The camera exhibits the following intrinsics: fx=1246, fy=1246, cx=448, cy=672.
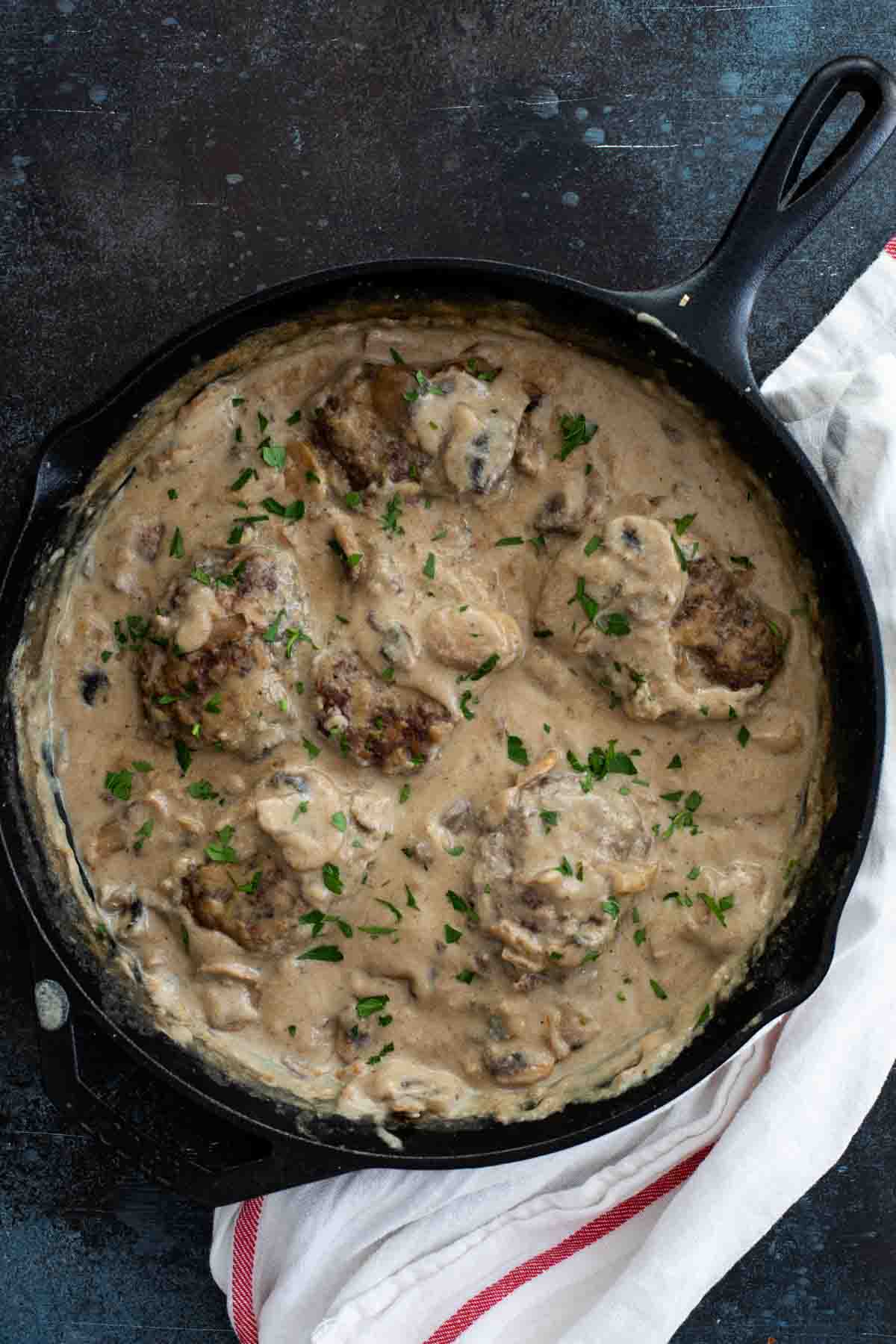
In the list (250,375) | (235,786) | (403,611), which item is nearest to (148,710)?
(235,786)

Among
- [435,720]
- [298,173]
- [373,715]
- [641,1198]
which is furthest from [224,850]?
[298,173]

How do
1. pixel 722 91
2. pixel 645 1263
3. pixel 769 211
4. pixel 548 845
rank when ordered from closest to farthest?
pixel 769 211
pixel 548 845
pixel 645 1263
pixel 722 91

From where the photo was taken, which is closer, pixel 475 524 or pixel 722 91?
pixel 475 524

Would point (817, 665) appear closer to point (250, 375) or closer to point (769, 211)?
point (769, 211)

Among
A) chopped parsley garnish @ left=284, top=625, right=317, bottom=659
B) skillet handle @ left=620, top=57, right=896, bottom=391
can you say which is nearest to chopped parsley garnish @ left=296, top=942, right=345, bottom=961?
chopped parsley garnish @ left=284, top=625, right=317, bottom=659

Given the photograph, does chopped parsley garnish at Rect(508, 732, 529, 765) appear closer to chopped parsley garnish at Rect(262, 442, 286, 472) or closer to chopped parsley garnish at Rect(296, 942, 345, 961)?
chopped parsley garnish at Rect(296, 942, 345, 961)
